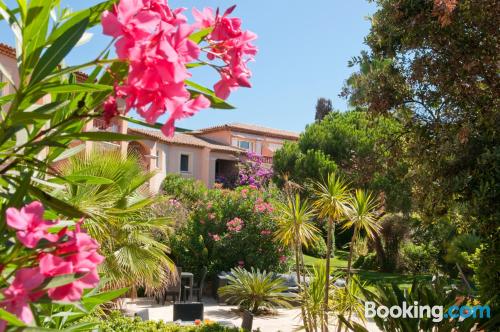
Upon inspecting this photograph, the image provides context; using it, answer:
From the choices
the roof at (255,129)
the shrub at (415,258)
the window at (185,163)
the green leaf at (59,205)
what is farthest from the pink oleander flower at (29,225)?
the roof at (255,129)

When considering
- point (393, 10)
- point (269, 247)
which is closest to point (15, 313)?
point (393, 10)

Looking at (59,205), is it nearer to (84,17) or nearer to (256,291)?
(84,17)

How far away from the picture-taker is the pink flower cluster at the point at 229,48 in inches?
38.5

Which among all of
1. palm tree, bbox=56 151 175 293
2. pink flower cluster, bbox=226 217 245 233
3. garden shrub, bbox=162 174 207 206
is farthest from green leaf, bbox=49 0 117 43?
garden shrub, bbox=162 174 207 206

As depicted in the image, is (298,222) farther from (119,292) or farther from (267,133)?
(267,133)

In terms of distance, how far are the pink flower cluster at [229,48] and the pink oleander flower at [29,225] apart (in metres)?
0.41

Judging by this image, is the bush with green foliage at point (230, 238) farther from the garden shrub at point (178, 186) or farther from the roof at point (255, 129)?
the roof at point (255, 129)

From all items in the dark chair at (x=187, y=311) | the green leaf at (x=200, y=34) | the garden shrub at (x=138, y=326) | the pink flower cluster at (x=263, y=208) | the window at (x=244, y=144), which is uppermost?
the window at (x=244, y=144)

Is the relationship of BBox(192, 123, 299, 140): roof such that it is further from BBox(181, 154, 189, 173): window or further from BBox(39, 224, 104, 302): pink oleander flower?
BBox(39, 224, 104, 302): pink oleander flower

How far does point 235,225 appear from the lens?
14.7m

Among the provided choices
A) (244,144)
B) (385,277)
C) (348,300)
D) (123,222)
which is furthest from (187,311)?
(244,144)

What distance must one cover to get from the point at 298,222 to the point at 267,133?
3328 cm

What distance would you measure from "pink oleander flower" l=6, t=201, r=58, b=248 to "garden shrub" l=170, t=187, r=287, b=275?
551 inches

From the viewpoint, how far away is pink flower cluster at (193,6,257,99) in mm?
978
